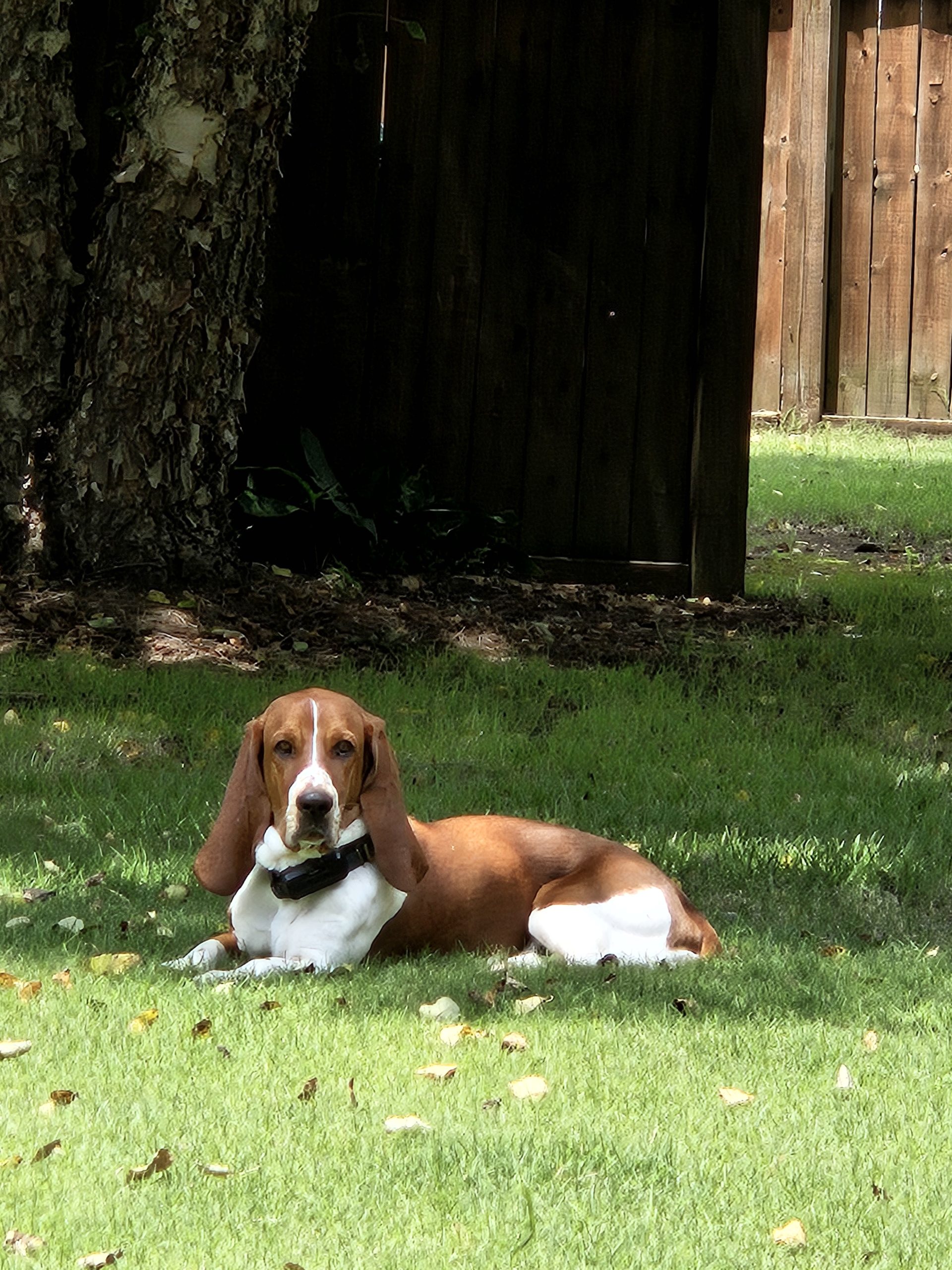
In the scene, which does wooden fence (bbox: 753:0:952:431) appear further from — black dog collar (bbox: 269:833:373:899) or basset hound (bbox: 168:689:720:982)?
black dog collar (bbox: 269:833:373:899)

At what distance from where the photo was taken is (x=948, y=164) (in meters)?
14.3

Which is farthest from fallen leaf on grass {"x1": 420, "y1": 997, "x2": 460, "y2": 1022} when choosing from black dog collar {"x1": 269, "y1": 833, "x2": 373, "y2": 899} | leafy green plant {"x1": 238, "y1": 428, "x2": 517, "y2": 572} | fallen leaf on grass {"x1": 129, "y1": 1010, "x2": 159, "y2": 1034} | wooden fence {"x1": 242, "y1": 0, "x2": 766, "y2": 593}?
wooden fence {"x1": 242, "y1": 0, "x2": 766, "y2": 593}

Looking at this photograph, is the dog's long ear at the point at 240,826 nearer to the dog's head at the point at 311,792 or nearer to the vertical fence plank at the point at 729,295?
the dog's head at the point at 311,792

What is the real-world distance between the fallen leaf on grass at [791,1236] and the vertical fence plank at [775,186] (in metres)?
12.2

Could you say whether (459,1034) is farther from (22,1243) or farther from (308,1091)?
(22,1243)

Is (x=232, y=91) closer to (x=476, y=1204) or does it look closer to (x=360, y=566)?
(x=360, y=566)

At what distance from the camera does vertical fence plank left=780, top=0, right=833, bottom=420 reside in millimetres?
14195

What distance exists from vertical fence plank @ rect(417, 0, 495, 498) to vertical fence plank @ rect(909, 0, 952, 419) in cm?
605

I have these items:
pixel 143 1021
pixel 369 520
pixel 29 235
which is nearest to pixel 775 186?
pixel 369 520

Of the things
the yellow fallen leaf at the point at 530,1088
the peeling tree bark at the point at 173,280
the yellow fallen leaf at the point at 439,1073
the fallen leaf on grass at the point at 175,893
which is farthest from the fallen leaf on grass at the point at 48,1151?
the peeling tree bark at the point at 173,280

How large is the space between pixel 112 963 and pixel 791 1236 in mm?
1972

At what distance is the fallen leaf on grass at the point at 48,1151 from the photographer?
10.3 ft

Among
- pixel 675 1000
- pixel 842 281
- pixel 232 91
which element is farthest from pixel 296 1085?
pixel 842 281

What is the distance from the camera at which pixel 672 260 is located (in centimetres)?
945
